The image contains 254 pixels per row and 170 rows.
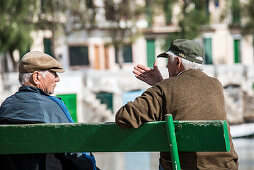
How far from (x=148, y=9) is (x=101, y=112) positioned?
12937mm

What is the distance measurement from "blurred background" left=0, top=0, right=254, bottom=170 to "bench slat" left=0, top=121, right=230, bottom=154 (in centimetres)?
831

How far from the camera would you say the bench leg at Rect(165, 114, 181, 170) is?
9.87 ft

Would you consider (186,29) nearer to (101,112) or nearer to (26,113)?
(101,112)

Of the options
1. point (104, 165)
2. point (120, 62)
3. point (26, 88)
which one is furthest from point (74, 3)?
point (26, 88)

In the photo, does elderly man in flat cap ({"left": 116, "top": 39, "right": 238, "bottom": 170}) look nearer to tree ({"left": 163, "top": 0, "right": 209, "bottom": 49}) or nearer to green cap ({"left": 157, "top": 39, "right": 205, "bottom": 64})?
green cap ({"left": 157, "top": 39, "right": 205, "bottom": 64})

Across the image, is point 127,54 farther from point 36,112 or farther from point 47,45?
point 36,112

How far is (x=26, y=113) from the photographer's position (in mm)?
3467

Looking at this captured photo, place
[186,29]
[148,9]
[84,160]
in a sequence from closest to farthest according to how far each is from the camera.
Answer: [84,160], [186,29], [148,9]

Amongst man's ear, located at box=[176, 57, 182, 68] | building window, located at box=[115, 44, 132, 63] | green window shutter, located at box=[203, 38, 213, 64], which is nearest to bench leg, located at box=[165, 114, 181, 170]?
man's ear, located at box=[176, 57, 182, 68]

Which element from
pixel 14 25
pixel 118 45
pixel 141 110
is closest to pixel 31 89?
pixel 141 110

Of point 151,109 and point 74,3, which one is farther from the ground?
point 74,3

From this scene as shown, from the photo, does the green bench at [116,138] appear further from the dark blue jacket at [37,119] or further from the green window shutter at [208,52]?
the green window shutter at [208,52]

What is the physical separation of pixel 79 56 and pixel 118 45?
3541mm

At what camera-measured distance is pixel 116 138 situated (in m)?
3.16
